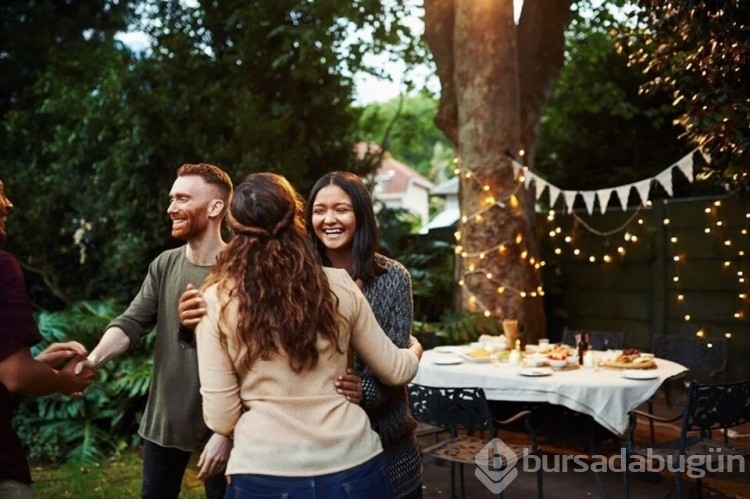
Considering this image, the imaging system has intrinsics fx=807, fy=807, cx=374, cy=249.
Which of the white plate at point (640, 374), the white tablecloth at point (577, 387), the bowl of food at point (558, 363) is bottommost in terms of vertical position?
the white tablecloth at point (577, 387)

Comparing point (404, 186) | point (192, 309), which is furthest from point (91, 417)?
point (404, 186)

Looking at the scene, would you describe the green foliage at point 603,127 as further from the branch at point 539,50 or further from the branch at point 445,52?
the branch at point 445,52

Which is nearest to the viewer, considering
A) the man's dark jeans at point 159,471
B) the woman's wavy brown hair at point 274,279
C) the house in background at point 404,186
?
the woman's wavy brown hair at point 274,279

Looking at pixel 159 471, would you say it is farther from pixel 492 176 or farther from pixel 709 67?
pixel 492 176

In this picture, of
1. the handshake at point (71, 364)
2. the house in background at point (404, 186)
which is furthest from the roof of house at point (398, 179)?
the handshake at point (71, 364)

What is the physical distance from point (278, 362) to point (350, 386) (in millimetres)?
243

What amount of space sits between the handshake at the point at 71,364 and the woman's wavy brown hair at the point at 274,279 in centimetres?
90

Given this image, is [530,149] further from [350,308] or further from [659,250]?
[350,308]

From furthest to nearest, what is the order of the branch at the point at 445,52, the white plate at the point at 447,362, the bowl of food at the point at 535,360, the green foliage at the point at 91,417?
the branch at the point at 445,52
the green foliage at the point at 91,417
the white plate at the point at 447,362
the bowl of food at the point at 535,360

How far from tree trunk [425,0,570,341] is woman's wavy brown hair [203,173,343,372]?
6.40 meters

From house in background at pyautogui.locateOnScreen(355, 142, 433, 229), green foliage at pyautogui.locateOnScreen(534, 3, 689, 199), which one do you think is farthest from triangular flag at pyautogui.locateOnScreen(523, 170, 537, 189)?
house in background at pyautogui.locateOnScreen(355, 142, 433, 229)

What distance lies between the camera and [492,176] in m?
8.59

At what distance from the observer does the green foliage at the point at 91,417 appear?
7.17 metres

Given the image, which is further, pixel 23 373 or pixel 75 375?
pixel 75 375
